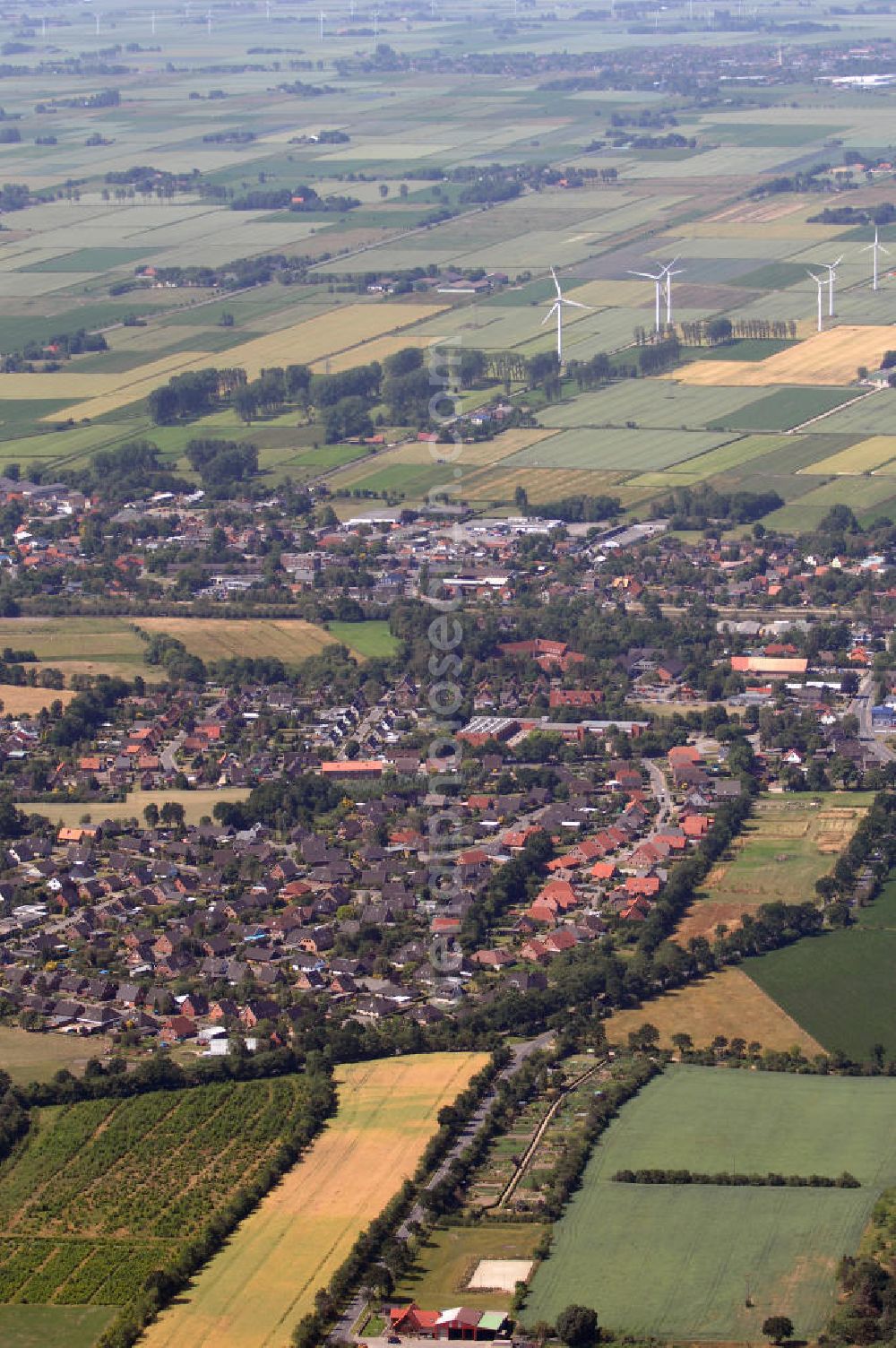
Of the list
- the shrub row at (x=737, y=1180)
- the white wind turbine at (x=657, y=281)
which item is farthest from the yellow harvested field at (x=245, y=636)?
the white wind turbine at (x=657, y=281)

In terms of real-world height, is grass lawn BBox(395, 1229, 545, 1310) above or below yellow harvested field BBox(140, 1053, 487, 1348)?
above

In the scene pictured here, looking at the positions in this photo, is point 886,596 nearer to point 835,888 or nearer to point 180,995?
point 835,888

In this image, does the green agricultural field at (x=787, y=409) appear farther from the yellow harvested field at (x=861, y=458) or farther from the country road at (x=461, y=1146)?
the country road at (x=461, y=1146)

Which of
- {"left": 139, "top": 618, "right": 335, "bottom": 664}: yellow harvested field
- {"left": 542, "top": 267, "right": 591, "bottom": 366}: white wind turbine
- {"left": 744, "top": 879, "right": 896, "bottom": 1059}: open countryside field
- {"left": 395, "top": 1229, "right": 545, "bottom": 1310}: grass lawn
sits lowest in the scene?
{"left": 395, "top": 1229, "right": 545, "bottom": 1310}: grass lawn

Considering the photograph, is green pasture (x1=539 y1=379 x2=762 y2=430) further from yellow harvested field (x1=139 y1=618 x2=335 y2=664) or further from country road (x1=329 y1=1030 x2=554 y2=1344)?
country road (x1=329 y1=1030 x2=554 y2=1344)

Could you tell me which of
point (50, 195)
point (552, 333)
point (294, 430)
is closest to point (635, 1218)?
point (294, 430)

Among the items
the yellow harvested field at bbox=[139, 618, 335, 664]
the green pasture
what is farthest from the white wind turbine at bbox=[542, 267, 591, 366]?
the yellow harvested field at bbox=[139, 618, 335, 664]
